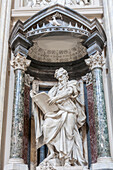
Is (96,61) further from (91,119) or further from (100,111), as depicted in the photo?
(91,119)

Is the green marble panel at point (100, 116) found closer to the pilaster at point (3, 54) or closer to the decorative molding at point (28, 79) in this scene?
the decorative molding at point (28, 79)

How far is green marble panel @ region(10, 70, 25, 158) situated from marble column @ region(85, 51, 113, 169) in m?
1.70

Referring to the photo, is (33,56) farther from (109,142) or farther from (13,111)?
(109,142)

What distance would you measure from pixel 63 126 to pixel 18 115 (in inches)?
43.8

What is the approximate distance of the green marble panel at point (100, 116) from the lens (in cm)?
620

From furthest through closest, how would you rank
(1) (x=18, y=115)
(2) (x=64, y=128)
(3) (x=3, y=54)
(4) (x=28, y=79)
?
(4) (x=28, y=79)
(3) (x=3, y=54)
(2) (x=64, y=128)
(1) (x=18, y=115)

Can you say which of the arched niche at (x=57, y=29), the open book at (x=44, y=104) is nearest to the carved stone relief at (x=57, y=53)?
the arched niche at (x=57, y=29)

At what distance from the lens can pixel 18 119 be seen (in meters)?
6.54

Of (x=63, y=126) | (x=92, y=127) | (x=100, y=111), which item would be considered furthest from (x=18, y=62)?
(x=92, y=127)

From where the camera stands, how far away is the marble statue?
6.65 m

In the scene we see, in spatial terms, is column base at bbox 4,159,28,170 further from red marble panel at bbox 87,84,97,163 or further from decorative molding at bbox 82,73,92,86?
decorative molding at bbox 82,73,92,86

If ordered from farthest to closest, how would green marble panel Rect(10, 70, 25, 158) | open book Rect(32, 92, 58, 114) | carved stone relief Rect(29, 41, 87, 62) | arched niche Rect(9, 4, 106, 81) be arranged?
carved stone relief Rect(29, 41, 87, 62)
arched niche Rect(9, 4, 106, 81)
open book Rect(32, 92, 58, 114)
green marble panel Rect(10, 70, 25, 158)

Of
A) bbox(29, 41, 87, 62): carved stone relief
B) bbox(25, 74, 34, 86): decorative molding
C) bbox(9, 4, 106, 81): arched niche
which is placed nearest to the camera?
bbox(9, 4, 106, 81): arched niche

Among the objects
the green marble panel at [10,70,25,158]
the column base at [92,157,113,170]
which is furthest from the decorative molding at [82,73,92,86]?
the column base at [92,157,113,170]
